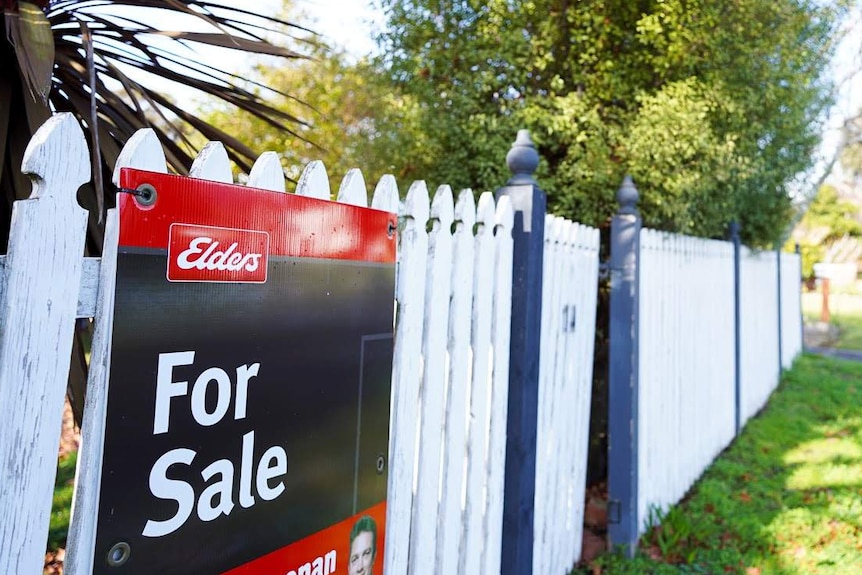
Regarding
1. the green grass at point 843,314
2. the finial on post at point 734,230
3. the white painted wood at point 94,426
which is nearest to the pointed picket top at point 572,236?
the white painted wood at point 94,426

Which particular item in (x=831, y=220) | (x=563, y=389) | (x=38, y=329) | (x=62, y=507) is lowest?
(x=62, y=507)

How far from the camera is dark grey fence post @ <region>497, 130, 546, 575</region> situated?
2.50 m

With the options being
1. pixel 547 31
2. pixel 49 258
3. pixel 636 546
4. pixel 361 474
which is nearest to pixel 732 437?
pixel 636 546

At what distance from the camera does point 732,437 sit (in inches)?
233

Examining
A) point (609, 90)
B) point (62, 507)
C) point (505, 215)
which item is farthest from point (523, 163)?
point (62, 507)

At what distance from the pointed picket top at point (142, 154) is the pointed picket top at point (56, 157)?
A: 59 millimetres

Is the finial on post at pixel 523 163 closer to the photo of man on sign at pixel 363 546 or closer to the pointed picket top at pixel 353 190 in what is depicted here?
the pointed picket top at pixel 353 190

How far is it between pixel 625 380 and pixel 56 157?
3.19 meters

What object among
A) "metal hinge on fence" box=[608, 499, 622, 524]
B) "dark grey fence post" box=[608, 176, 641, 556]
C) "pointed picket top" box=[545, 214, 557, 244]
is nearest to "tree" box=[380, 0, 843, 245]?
"dark grey fence post" box=[608, 176, 641, 556]

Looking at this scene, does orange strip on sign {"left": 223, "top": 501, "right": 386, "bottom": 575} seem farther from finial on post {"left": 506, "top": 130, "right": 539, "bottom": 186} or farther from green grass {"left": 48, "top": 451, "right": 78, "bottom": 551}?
green grass {"left": 48, "top": 451, "right": 78, "bottom": 551}

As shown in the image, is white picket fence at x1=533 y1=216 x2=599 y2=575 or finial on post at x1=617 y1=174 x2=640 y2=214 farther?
finial on post at x1=617 y1=174 x2=640 y2=214

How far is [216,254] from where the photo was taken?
1.26 m

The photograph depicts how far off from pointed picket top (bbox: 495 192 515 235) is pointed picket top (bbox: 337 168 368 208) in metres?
0.80

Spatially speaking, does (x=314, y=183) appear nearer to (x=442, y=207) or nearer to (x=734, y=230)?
(x=442, y=207)
